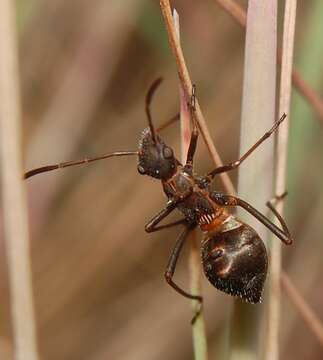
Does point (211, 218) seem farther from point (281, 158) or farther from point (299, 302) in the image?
point (281, 158)

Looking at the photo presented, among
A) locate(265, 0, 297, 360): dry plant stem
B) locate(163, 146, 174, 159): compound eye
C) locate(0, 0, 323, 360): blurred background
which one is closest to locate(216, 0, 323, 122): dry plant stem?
locate(265, 0, 297, 360): dry plant stem

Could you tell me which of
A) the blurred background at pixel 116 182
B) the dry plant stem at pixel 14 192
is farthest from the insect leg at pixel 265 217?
the blurred background at pixel 116 182

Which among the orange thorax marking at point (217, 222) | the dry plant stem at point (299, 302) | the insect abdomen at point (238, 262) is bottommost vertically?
the dry plant stem at point (299, 302)

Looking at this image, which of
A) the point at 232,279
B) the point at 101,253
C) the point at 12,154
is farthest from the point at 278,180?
the point at 101,253

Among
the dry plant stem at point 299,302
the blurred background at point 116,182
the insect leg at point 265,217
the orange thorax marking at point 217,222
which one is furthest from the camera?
the blurred background at point 116,182

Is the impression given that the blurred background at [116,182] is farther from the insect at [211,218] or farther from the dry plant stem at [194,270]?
the dry plant stem at [194,270]

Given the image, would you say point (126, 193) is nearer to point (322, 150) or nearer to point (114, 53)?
point (114, 53)

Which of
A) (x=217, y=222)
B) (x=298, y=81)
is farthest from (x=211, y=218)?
(x=298, y=81)

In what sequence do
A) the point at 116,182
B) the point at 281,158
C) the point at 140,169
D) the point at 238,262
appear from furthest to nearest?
the point at 116,182
the point at 140,169
the point at 238,262
the point at 281,158

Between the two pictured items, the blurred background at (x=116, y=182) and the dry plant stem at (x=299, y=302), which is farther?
the blurred background at (x=116, y=182)

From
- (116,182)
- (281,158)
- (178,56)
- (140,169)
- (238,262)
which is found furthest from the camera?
(116,182)
